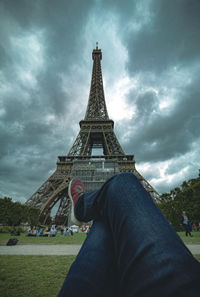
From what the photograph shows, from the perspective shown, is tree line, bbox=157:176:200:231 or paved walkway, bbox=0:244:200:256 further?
tree line, bbox=157:176:200:231

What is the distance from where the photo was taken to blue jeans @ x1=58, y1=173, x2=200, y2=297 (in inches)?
21.8

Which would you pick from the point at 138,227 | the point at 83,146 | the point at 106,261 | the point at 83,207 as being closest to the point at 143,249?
the point at 138,227

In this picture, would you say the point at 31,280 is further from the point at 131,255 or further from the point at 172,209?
the point at 172,209

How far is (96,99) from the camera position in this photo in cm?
3534

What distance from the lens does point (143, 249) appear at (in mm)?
649

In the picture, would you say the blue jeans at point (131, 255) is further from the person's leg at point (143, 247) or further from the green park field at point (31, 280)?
the green park field at point (31, 280)

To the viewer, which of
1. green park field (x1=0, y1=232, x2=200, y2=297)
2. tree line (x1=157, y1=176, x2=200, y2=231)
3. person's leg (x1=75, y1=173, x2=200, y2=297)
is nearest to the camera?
person's leg (x1=75, y1=173, x2=200, y2=297)

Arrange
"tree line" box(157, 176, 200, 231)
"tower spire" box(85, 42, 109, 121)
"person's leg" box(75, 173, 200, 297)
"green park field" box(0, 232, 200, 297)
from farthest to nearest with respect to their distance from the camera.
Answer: "tower spire" box(85, 42, 109, 121) → "tree line" box(157, 176, 200, 231) → "green park field" box(0, 232, 200, 297) → "person's leg" box(75, 173, 200, 297)

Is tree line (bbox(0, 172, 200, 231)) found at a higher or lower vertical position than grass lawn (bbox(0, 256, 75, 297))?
higher

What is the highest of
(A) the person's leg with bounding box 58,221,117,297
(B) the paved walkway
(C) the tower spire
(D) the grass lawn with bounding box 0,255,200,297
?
(C) the tower spire

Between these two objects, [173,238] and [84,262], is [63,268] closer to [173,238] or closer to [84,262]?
[84,262]

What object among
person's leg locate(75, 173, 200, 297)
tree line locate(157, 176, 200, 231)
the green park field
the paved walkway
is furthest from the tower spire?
person's leg locate(75, 173, 200, 297)

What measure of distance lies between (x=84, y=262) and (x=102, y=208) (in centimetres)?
28

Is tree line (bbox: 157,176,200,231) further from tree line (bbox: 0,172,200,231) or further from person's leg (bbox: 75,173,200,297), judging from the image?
person's leg (bbox: 75,173,200,297)
